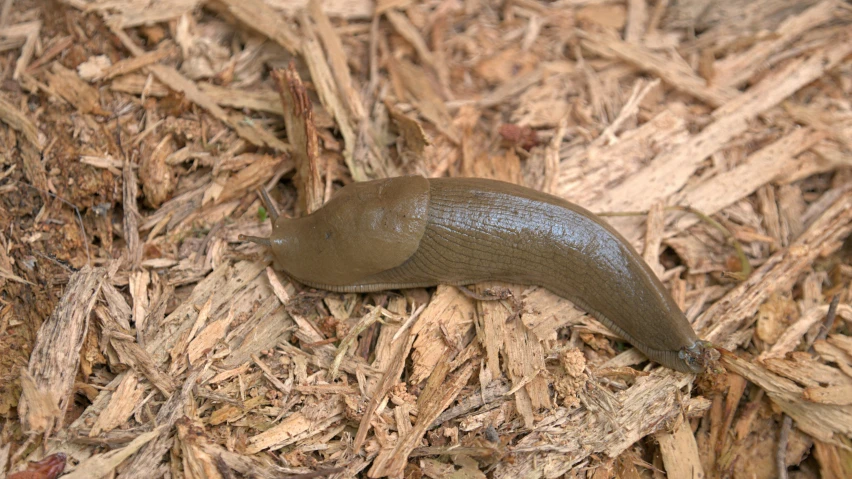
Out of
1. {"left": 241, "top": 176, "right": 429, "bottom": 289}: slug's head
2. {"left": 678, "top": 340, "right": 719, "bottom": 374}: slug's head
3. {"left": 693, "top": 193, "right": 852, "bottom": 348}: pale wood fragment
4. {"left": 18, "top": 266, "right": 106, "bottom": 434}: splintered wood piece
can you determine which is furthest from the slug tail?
{"left": 693, "top": 193, "right": 852, "bottom": 348}: pale wood fragment

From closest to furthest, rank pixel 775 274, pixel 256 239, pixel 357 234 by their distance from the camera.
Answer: pixel 357 234 < pixel 256 239 < pixel 775 274

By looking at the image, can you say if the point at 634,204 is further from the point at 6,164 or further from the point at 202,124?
the point at 6,164

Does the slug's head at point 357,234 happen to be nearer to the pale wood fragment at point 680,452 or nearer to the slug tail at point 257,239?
the slug tail at point 257,239

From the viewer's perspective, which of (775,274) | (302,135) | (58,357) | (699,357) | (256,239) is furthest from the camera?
(302,135)

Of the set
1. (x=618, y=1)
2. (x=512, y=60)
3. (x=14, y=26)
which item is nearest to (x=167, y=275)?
(x=14, y=26)

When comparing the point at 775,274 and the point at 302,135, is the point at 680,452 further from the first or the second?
the point at 302,135

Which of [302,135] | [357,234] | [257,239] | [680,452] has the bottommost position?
[680,452]

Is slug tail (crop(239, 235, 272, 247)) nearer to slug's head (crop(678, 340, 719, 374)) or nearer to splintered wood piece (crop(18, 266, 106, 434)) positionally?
splintered wood piece (crop(18, 266, 106, 434))

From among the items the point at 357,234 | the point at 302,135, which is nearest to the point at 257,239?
the point at 357,234
